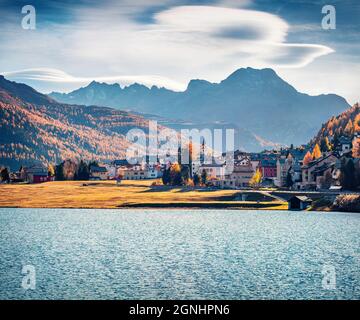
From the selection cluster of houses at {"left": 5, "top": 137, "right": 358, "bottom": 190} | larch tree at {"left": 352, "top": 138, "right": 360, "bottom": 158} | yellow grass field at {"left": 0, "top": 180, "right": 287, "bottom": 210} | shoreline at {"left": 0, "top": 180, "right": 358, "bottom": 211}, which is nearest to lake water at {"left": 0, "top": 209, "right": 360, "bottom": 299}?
shoreline at {"left": 0, "top": 180, "right": 358, "bottom": 211}

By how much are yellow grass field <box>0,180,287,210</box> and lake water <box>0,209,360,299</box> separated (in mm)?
16042

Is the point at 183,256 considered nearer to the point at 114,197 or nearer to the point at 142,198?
the point at 142,198

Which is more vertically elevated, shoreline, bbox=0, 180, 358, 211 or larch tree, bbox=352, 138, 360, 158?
larch tree, bbox=352, 138, 360, 158

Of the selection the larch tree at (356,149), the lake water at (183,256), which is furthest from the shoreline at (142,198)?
the larch tree at (356,149)

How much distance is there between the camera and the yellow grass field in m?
134

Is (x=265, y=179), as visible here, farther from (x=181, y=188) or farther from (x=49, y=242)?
(x=49, y=242)

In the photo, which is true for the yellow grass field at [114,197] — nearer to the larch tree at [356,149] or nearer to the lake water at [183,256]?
the lake water at [183,256]

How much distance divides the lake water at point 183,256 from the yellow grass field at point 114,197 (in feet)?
52.6

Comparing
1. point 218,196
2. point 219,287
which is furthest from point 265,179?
point 219,287

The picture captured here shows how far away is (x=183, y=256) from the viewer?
71.4m

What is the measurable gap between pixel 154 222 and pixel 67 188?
5788 centimetres

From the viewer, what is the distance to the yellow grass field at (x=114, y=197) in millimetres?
134500

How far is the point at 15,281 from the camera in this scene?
56906 millimetres

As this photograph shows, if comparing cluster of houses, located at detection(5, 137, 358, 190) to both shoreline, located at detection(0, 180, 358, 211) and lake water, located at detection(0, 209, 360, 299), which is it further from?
lake water, located at detection(0, 209, 360, 299)
